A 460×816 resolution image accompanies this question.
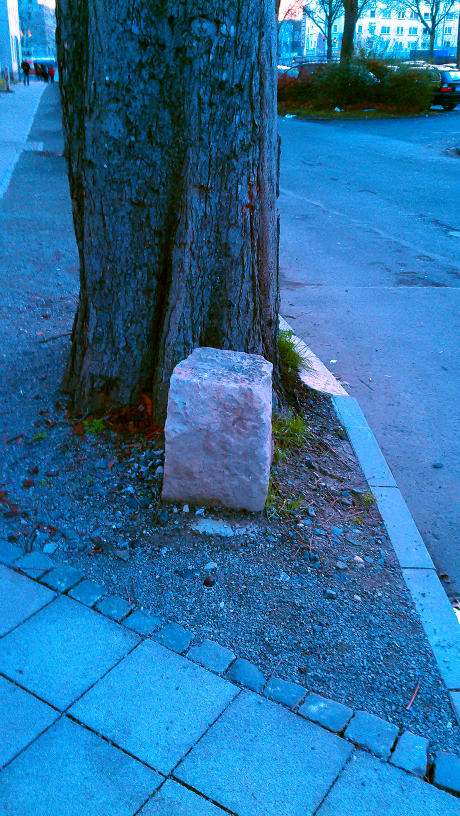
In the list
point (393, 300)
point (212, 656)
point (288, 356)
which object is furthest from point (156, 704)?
point (393, 300)

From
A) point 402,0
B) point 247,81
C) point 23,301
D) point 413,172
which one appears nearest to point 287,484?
point 247,81

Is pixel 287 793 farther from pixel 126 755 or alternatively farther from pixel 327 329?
pixel 327 329

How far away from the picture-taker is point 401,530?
3580 mm

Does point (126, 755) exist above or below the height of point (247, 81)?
below

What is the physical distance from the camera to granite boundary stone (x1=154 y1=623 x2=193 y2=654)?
2.70 meters

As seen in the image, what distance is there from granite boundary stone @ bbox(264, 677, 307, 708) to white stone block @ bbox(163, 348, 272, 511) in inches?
38.5

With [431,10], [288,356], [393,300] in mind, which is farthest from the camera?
[431,10]

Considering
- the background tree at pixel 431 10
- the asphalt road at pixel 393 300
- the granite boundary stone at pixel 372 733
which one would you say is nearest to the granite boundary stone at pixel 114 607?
the granite boundary stone at pixel 372 733

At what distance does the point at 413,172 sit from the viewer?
1484 cm

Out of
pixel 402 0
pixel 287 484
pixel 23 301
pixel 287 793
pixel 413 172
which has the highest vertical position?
pixel 402 0

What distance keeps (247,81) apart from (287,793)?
10.2 feet

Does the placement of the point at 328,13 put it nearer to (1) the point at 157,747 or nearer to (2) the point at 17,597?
(2) the point at 17,597

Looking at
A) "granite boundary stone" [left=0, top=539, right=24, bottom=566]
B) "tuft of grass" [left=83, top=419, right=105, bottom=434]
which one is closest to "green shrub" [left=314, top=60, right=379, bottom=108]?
"tuft of grass" [left=83, top=419, right=105, bottom=434]

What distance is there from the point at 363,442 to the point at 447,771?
7.55 feet
